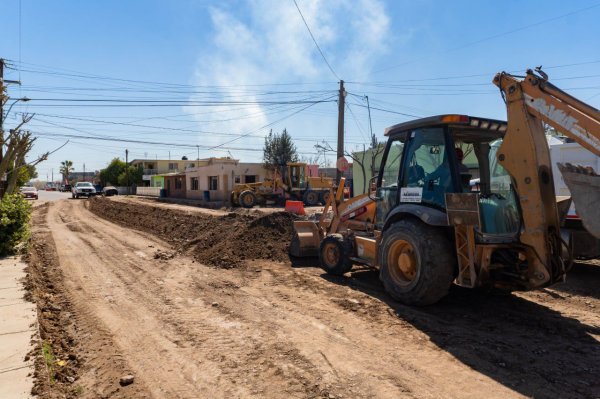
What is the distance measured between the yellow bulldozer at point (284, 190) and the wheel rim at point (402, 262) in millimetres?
21992

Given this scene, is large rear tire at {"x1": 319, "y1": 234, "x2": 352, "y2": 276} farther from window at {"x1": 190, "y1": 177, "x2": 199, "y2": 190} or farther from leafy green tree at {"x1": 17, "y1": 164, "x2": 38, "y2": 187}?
window at {"x1": 190, "y1": 177, "x2": 199, "y2": 190}

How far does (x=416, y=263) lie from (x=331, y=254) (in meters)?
2.48

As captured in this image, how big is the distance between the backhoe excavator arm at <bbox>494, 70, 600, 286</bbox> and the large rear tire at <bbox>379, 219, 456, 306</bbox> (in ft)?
3.22

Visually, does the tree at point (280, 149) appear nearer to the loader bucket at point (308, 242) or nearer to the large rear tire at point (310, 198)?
the large rear tire at point (310, 198)

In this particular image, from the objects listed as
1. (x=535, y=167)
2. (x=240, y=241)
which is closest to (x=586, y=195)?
(x=535, y=167)

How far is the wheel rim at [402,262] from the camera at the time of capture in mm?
5949

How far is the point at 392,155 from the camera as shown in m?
6.97

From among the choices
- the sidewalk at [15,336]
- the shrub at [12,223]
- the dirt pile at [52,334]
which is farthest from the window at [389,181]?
the shrub at [12,223]

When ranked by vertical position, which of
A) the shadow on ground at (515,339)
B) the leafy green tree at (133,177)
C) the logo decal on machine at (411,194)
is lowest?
the shadow on ground at (515,339)

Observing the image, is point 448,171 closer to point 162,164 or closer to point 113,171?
point 113,171

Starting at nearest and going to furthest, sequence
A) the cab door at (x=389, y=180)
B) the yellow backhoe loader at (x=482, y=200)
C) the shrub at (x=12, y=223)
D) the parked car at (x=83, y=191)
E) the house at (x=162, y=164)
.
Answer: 1. the yellow backhoe loader at (x=482, y=200)
2. the cab door at (x=389, y=180)
3. the shrub at (x=12, y=223)
4. the parked car at (x=83, y=191)
5. the house at (x=162, y=164)

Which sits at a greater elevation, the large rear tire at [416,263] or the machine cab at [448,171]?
the machine cab at [448,171]

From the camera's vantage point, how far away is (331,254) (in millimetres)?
8031

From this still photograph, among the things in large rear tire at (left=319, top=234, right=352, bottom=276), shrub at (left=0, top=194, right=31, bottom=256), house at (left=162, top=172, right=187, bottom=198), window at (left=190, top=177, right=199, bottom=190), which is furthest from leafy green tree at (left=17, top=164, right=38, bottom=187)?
house at (left=162, top=172, right=187, bottom=198)
